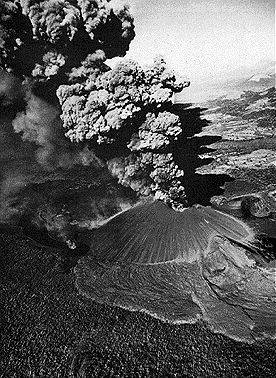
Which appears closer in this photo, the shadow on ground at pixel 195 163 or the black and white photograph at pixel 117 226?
the black and white photograph at pixel 117 226

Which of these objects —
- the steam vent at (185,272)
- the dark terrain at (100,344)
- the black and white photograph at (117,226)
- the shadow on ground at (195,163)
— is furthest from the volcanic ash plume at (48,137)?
the dark terrain at (100,344)

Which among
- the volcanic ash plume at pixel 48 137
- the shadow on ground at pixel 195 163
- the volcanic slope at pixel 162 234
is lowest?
the volcanic slope at pixel 162 234

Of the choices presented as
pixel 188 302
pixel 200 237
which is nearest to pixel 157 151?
pixel 200 237

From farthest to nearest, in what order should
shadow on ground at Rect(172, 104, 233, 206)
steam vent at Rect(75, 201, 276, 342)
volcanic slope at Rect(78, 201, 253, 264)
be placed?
1. shadow on ground at Rect(172, 104, 233, 206)
2. volcanic slope at Rect(78, 201, 253, 264)
3. steam vent at Rect(75, 201, 276, 342)

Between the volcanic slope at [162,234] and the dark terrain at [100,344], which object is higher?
the volcanic slope at [162,234]

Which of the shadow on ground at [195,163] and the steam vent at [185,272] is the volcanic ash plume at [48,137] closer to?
the shadow on ground at [195,163]

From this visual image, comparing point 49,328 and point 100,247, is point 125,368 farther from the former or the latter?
point 100,247

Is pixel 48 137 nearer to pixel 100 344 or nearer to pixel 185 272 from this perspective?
pixel 185 272

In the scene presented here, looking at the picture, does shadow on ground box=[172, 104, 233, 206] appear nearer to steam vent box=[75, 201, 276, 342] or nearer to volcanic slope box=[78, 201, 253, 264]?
volcanic slope box=[78, 201, 253, 264]

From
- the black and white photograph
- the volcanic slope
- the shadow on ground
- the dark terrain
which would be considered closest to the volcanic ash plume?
the black and white photograph
